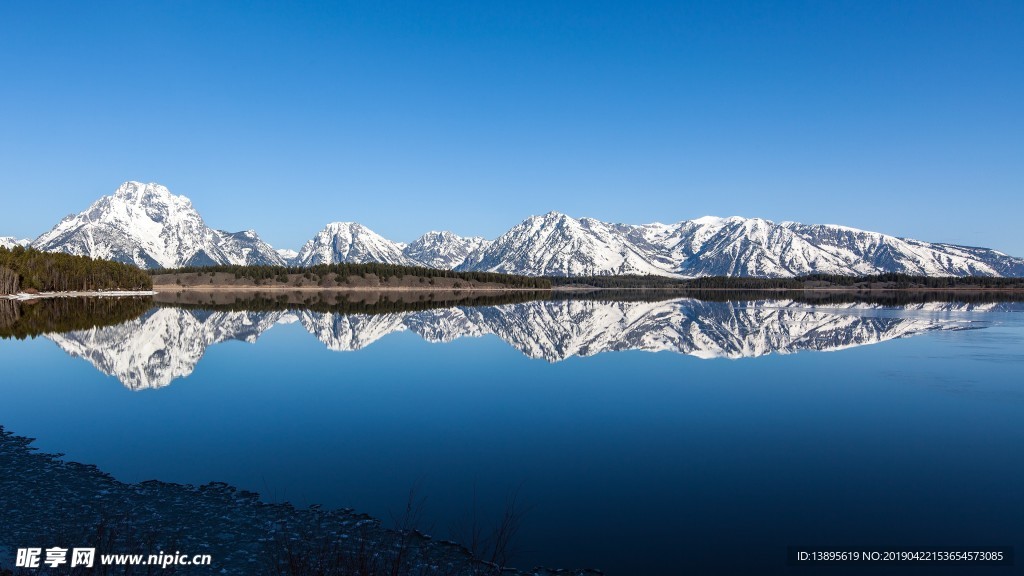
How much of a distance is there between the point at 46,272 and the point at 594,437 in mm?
190900

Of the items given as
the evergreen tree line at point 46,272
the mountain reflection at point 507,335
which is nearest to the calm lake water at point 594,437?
the mountain reflection at point 507,335

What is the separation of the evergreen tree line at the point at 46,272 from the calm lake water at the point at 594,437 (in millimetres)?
128082

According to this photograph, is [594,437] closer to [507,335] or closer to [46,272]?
[507,335]

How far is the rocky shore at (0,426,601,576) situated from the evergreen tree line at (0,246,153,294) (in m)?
167

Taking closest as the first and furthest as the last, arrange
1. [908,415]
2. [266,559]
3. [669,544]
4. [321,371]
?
[266,559], [669,544], [908,415], [321,371]

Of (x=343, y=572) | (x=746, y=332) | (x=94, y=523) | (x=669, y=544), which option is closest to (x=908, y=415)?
(x=669, y=544)

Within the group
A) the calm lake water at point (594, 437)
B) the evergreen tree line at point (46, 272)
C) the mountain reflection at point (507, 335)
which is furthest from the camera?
the evergreen tree line at point (46, 272)

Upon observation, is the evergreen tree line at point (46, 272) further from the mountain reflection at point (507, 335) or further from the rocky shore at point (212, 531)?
the rocky shore at point (212, 531)

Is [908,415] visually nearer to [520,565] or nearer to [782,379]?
[782,379]

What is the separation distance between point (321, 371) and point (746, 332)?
5087 centimetres

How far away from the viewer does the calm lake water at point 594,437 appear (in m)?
15.3

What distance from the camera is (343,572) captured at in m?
11.7

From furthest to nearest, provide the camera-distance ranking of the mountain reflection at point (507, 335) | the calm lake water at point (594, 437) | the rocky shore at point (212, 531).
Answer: the mountain reflection at point (507, 335) < the calm lake water at point (594, 437) < the rocky shore at point (212, 531)

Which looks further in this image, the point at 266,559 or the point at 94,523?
the point at 94,523
